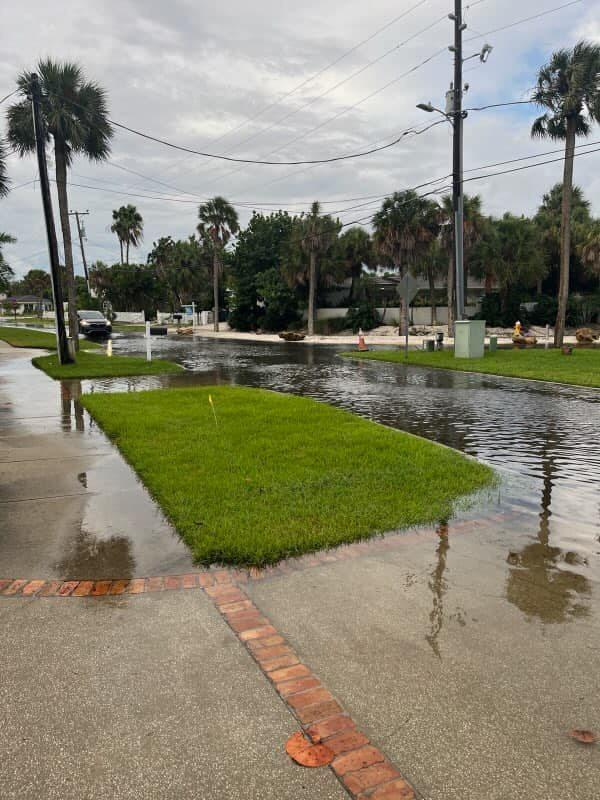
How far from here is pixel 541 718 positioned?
271cm

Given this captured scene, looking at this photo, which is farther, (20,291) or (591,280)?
(20,291)

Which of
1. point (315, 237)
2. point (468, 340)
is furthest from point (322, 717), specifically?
point (315, 237)

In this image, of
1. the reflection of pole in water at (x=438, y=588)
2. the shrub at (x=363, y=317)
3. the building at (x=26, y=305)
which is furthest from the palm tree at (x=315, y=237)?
the building at (x=26, y=305)

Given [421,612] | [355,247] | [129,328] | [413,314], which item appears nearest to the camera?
[421,612]

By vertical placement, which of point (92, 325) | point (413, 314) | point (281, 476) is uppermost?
point (413, 314)

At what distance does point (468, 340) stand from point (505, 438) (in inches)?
554

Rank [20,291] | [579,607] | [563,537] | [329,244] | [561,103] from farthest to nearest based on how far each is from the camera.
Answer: [20,291] < [329,244] < [561,103] < [563,537] < [579,607]

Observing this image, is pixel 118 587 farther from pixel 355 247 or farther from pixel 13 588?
pixel 355 247

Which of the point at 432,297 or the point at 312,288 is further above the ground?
the point at 312,288

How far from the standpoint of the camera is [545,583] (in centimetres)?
410

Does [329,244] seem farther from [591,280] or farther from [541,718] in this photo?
[541,718]

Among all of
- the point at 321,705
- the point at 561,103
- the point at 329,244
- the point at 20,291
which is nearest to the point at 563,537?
the point at 321,705

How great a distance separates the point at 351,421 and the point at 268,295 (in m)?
44.2

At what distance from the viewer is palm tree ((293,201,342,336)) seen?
46812 millimetres
